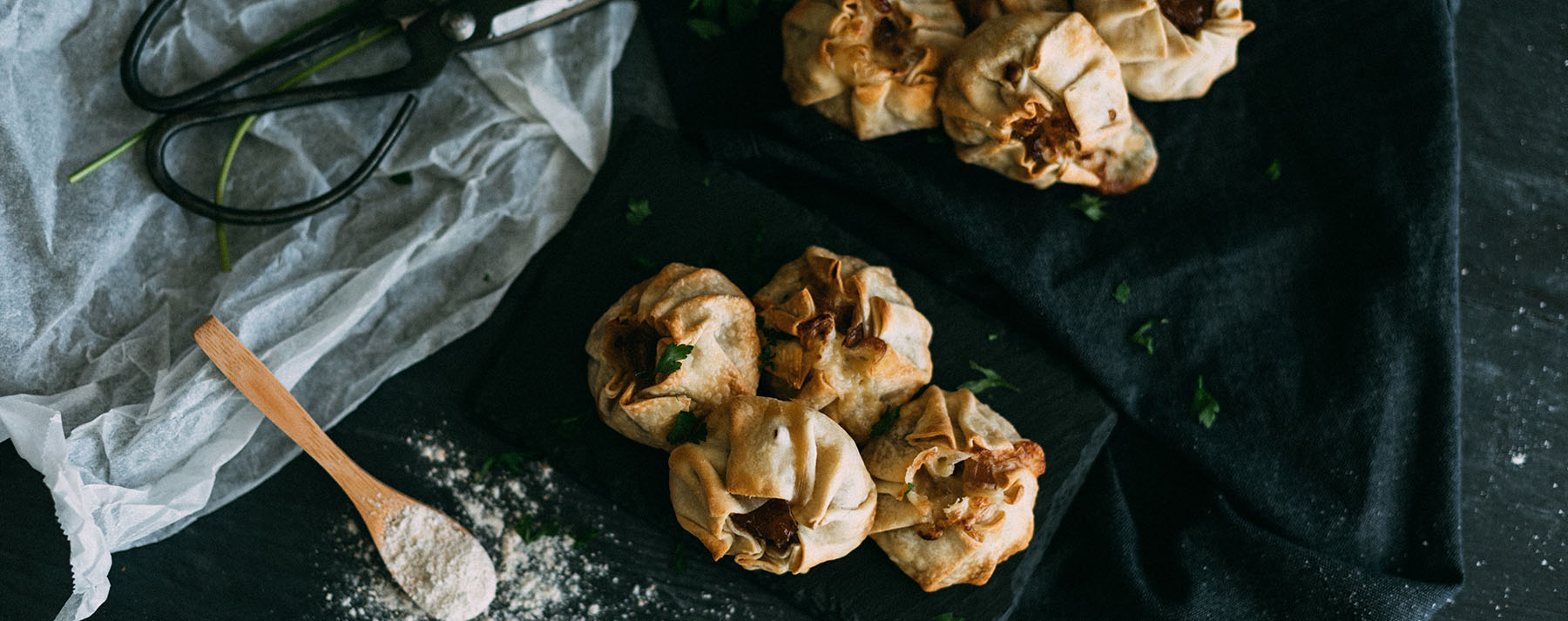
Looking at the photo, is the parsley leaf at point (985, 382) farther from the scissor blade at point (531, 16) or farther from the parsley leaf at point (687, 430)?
the scissor blade at point (531, 16)

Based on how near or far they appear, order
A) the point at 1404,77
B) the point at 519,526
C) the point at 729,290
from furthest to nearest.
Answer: the point at 1404,77, the point at 519,526, the point at 729,290

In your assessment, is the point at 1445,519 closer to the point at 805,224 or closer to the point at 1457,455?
the point at 1457,455

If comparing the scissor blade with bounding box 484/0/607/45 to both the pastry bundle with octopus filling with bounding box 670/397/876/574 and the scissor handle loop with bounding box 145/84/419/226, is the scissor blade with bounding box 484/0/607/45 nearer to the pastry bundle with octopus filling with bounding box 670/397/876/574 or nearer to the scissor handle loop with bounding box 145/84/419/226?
the scissor handle loop with bounding box 145/84/419/226

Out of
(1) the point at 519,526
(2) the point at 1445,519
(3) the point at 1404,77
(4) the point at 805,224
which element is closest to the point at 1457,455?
(2) the point at 1445,519

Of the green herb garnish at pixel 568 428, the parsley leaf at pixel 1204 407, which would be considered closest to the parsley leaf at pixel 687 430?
the green herb garnish at pixel 568 428

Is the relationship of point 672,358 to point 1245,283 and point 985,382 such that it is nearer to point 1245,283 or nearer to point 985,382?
point 985,382

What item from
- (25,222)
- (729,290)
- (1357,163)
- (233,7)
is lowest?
(1357,163)

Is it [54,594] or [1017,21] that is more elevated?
[1017,21]
